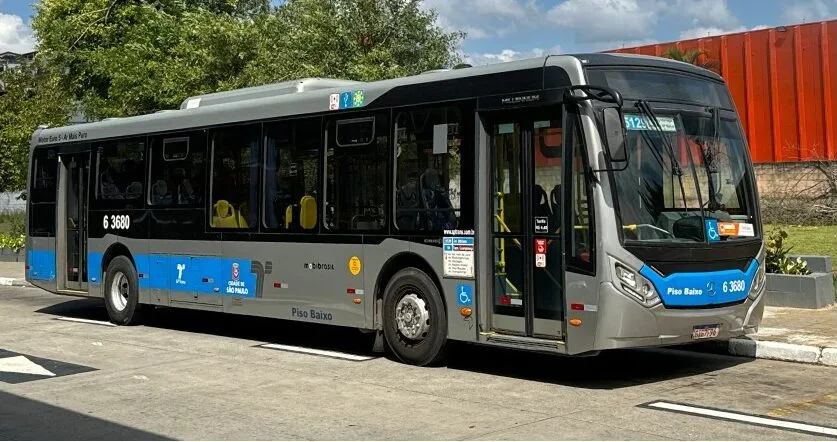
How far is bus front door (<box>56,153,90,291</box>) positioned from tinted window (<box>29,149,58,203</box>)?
28 centimetres

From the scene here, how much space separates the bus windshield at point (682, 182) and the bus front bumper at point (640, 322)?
0.63m

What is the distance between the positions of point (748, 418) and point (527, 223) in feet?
9.53

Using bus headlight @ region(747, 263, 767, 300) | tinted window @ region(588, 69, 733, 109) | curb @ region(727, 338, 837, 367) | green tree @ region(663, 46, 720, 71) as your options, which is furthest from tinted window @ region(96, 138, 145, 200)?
green tree @ region(663, 46, 720, 71)

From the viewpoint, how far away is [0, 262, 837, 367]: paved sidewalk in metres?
10.5

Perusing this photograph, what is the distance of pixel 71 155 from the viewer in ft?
54.5

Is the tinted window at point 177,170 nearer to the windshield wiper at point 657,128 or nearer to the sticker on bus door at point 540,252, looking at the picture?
the sticker on bus door at point 540,252

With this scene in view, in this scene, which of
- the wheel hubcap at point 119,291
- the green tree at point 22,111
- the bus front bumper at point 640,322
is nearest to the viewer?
the bus front bumper at point 640,322

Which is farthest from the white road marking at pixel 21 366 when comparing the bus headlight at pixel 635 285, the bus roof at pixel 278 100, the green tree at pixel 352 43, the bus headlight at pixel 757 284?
the green tree at pixel 352 43

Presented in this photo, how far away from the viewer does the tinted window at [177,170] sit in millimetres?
13961

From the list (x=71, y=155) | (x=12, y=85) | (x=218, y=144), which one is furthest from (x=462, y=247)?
(x=12, y=85)

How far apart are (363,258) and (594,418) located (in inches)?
166

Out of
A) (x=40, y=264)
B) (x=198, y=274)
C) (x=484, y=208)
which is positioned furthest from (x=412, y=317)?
(x=40, y=264)

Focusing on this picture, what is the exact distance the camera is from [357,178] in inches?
448

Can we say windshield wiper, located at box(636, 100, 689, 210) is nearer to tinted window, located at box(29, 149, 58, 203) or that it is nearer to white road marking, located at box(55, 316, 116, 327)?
white road marking, located at box(55, 316, 116, 327)
